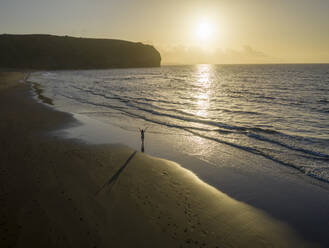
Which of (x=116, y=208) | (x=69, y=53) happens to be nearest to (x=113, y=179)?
(x=116, y=208)

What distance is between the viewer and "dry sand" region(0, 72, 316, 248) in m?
4.45

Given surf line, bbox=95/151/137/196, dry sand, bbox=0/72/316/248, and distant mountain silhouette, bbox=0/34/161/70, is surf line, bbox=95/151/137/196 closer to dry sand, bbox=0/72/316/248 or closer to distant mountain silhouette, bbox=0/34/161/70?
dry sand, bbox=0/72/316/248

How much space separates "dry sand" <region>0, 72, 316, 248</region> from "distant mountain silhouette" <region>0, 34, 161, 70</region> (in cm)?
14970

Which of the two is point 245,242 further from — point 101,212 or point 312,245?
point 101,212

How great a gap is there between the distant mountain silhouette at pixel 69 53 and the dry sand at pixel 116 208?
14970 cm

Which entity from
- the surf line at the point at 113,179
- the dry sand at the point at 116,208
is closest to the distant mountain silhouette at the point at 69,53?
the dry sand at the point at 116,208

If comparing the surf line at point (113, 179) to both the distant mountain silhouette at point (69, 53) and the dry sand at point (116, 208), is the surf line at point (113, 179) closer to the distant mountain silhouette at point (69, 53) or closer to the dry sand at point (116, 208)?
the dry sand at point (116, 208)

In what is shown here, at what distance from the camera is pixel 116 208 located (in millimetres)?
5406

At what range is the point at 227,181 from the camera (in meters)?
7.20

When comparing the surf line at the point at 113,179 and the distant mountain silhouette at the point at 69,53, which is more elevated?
the distant mountain silhouette at the point at 69,53

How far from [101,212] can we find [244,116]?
49.3 feet

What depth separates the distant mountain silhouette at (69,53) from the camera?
134m

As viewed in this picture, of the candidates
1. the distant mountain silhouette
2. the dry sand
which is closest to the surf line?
the dry sand

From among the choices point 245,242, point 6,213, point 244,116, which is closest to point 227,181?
point 245,242
